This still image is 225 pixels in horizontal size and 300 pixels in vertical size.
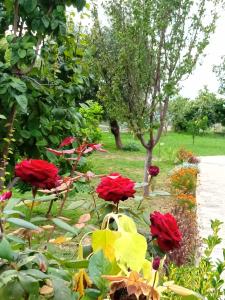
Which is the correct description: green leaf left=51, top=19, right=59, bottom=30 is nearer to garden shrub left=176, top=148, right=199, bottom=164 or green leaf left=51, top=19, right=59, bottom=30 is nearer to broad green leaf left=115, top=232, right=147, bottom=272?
broad green leaf left=115, top=232, right=147, bottom=272

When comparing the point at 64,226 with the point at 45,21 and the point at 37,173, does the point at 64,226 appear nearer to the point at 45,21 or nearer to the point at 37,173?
the point at 37,173

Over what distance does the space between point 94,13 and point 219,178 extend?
21.3ft

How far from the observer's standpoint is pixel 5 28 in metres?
4.36

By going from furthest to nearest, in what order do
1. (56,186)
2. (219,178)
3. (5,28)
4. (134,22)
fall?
(219,178), (134,22), (5,28), (56,186)

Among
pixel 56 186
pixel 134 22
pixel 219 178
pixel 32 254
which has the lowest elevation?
pixel 219 178

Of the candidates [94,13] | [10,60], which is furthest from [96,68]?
[10,60]

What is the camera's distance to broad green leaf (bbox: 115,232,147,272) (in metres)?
1.21

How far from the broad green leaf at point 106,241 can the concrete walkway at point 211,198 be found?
4436 millimetres

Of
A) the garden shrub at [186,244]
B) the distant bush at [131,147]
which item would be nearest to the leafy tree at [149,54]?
the garden shrub at [186,244]

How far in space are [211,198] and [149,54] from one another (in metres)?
3.35

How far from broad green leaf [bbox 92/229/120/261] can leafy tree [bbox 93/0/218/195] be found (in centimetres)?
898

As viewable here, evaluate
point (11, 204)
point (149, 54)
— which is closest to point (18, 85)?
point (11, 204)

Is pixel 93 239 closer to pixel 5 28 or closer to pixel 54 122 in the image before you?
pixel 5 28

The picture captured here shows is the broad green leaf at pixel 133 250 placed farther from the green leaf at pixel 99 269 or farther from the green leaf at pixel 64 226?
the green leaf at pixel 64 226
